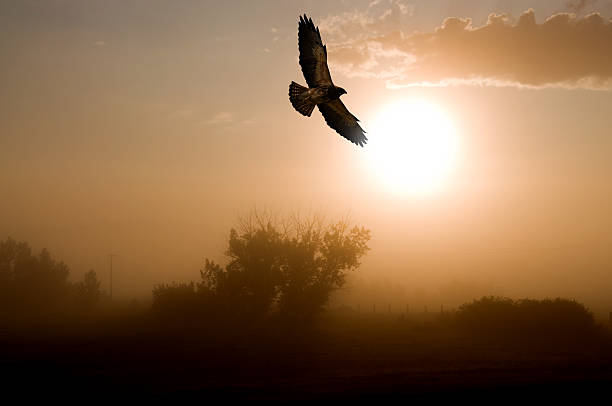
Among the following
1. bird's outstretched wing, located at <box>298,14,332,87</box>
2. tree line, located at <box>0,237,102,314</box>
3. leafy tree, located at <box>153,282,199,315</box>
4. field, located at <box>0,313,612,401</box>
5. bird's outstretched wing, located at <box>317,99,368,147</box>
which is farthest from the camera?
tree line, located at <box>0,237,102,314</box>

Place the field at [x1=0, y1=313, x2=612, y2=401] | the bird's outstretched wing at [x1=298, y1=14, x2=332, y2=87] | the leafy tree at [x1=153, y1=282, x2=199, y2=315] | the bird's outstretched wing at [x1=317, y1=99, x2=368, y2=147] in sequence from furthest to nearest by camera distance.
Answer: the leafy tree at [x1=153, y1=282, x2=199, y2=315] → the field at [x1=0, y1=313, x2=612, y2=401] → the bird's outstretched wing at [x1=317, y1=99, x2=368, y2=147] → the bird's outstretched wing at [x1=298, y1=14, x2=332, y2=87]

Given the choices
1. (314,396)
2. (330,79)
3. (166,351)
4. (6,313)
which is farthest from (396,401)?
(6,313)

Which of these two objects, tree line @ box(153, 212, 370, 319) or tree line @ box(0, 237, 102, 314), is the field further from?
tree line @ box(0, 237, 102, 314)

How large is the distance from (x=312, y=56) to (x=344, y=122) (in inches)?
107

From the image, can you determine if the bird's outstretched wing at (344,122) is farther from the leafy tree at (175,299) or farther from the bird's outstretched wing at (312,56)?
the leafy tree at (175,299)

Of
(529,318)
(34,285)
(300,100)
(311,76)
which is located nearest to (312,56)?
(311,76)

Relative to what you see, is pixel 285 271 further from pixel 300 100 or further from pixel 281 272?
pixel 300 100

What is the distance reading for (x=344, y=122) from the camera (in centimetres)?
1822

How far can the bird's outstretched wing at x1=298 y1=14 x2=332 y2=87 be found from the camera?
16312mm

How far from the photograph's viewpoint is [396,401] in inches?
927

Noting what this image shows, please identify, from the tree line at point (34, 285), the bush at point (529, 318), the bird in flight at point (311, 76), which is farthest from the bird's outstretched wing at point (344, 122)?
the tree line at point (34, 285)

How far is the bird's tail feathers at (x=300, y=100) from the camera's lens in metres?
16.4

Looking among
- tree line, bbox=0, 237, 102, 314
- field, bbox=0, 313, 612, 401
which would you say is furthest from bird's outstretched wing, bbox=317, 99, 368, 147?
tree line, bbox=0, 237, 102, 314

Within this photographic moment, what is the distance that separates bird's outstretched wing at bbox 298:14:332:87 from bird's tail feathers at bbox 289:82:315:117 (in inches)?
12.9
